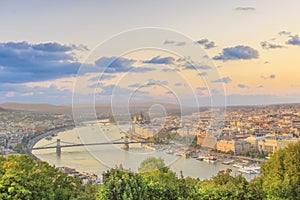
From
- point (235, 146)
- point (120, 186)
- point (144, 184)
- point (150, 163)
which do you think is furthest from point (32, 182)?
point (235, 146)

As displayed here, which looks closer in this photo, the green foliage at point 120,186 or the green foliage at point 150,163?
the green foliage at point 120,186

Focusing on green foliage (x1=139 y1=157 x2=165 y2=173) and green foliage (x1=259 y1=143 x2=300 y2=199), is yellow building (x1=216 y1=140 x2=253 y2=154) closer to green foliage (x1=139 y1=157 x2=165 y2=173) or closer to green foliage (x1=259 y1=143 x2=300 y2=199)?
green foliage (x1=259 y1=143 x2=300 y2=199)

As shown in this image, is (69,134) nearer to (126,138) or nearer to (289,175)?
(126,138)

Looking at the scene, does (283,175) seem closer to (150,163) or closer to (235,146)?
(150,163)

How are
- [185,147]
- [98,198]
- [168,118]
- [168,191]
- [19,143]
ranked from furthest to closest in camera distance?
[19,143], [185,147], [168,118], [168,191], [98,198]

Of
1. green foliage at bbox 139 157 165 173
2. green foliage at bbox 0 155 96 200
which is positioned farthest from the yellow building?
green foliage at bbox 0 155 96 200

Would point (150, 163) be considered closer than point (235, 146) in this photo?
Yes

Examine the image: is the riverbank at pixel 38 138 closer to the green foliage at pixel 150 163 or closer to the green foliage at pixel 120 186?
the green foliage at pixel 150 163

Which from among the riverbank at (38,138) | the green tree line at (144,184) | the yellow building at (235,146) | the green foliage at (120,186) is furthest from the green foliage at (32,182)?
the yellow building at (235,146)

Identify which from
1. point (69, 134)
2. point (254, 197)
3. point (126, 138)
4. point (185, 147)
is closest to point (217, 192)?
point (254, 197)

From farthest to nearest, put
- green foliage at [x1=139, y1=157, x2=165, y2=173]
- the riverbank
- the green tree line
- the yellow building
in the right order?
the yellow building < the riverbank < green foliage at [x1=139, y1=157, x2=165, y2=173] < the green tree line

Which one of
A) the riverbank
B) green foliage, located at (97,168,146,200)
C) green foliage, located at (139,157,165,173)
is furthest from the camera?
the riverbank
